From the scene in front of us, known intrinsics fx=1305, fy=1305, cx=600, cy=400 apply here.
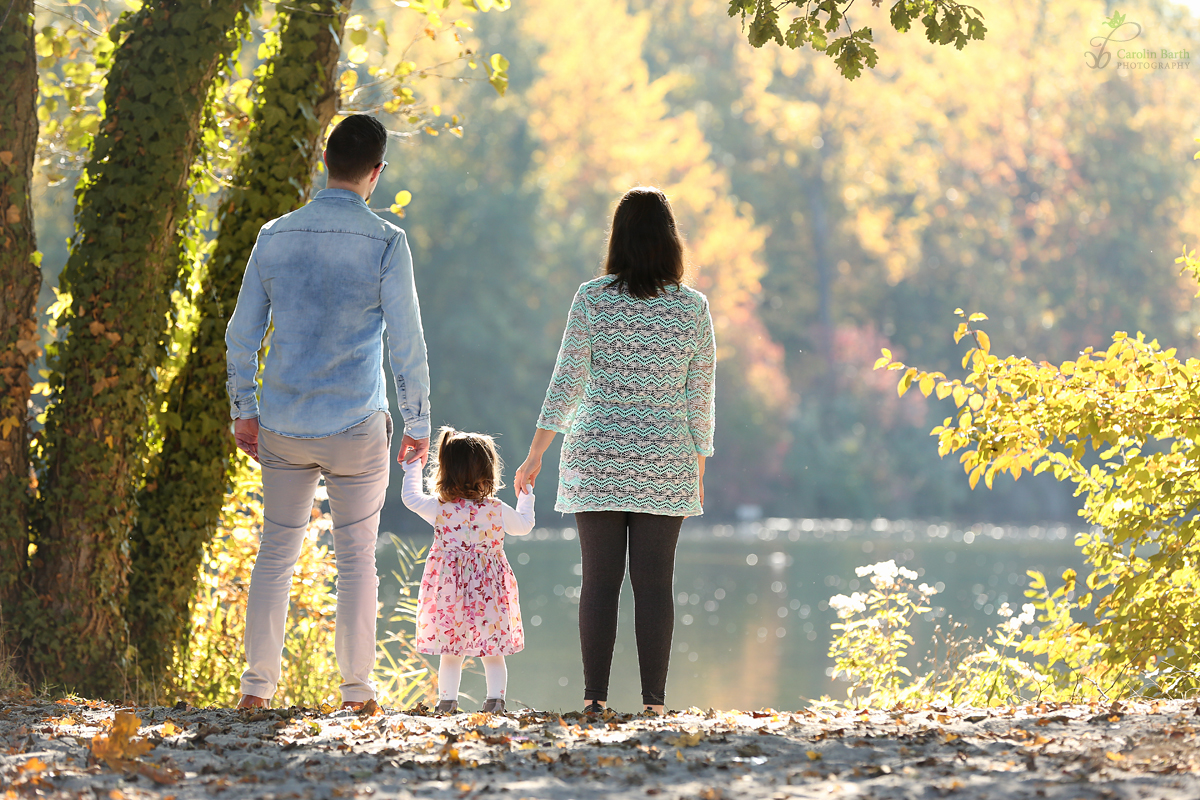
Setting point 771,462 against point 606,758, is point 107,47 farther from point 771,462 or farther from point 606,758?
point 771,462

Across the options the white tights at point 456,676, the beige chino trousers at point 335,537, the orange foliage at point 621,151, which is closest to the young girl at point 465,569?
the white tights at point 456,676

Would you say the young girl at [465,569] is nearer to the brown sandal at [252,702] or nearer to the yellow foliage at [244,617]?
the brown sandal at [252,702]

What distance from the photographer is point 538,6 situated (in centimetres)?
3158

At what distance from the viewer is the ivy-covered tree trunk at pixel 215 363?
16.8 feet

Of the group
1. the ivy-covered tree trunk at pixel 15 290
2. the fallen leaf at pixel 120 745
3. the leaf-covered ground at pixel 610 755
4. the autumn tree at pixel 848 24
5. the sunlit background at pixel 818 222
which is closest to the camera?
the leaf-covered ground at pixel 610 755

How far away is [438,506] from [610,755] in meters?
1.41

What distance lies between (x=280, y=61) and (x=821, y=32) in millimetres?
2185

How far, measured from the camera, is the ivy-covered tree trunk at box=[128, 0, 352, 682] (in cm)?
511

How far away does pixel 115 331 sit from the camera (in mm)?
4766

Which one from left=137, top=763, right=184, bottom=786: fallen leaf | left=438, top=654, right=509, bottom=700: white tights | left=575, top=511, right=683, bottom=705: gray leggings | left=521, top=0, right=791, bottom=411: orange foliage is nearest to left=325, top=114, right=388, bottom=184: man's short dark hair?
left=575, top=511, right=683, bottom=705: gray leggings

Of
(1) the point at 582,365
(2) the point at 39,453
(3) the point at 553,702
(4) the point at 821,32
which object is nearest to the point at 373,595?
(1) the point at 582,365

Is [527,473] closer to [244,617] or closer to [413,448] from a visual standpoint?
[413,448]

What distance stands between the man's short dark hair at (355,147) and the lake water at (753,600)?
3313mm

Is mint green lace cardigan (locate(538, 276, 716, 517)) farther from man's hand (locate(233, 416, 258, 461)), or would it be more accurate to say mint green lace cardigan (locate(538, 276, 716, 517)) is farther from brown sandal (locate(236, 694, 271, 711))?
brown sandal (locate(236, 694, 271, 711))
